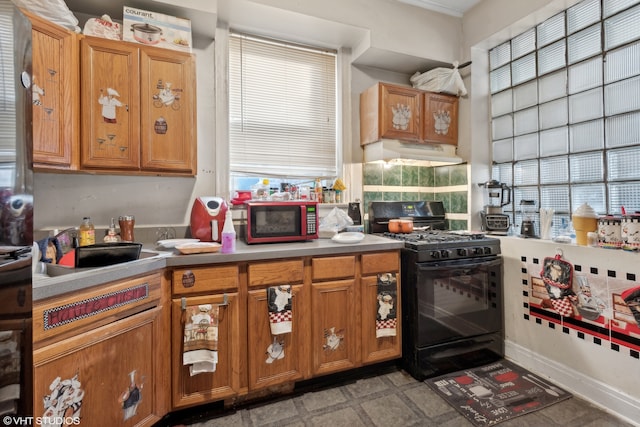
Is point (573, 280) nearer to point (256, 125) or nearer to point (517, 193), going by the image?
point (517, 193)

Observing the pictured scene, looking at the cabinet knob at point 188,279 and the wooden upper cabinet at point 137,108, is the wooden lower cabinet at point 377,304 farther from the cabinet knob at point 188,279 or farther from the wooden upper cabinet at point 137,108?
the wooden upper cabinet at point 137,108

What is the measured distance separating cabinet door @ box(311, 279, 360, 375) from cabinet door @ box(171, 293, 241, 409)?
490 mm

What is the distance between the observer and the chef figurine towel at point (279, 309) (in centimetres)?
181

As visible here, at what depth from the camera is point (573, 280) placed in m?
1.93

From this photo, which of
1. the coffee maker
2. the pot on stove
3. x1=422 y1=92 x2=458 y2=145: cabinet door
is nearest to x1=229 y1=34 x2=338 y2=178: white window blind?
the pot on stove

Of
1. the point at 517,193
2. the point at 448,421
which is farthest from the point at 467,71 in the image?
the point at 448,421

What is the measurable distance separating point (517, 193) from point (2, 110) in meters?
3.13

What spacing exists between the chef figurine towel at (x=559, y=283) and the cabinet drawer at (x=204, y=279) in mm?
2036

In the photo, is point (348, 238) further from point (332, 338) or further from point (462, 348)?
point (462, 348)

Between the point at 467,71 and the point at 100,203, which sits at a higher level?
the point at 467,71

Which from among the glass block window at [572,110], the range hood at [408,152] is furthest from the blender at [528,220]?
the range hood at [408,152]

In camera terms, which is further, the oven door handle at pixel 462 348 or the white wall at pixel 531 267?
the oven door handle at pixel 462 348

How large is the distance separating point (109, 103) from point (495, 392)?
3.00m

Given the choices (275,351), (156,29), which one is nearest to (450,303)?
(275,351)
